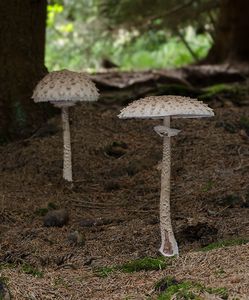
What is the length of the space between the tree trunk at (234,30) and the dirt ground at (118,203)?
14.1 ft

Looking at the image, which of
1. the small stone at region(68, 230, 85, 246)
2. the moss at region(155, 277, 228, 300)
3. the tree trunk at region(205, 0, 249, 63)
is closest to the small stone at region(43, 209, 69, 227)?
the small stone at region(68, 230, 85, 246)

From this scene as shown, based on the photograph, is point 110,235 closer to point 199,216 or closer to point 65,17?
point 199,216

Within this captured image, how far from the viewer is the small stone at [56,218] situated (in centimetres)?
504

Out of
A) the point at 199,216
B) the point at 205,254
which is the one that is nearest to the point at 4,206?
the point at 199,216

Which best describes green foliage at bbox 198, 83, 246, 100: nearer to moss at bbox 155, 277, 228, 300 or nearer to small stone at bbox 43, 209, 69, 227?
small stone at bbox 43, 209, 69, 227

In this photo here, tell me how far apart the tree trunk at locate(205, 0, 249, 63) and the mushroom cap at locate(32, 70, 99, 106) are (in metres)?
6.93

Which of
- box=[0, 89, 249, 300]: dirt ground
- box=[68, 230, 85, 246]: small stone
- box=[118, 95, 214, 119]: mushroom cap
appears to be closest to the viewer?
box=[0, 89, 249, 300]: dirt ground

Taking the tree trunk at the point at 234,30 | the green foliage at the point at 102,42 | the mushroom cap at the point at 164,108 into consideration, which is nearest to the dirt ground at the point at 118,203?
the mushroom cap at the point at 164,108

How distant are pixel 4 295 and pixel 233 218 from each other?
2234mm

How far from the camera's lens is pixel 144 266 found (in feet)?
13.3

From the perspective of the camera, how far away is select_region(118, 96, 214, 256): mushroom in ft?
12.9

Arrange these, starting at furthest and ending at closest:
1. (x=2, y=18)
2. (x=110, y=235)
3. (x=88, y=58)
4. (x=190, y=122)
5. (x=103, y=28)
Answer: (x=88, y=58)
(x=103, y=28)
(x=190, y=122)
(x=2, y=18)
(x=110, y=235)

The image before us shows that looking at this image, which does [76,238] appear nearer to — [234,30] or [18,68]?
[18,68]

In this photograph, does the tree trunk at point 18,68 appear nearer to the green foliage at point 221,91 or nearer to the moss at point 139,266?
the green foliage at point 221,91
